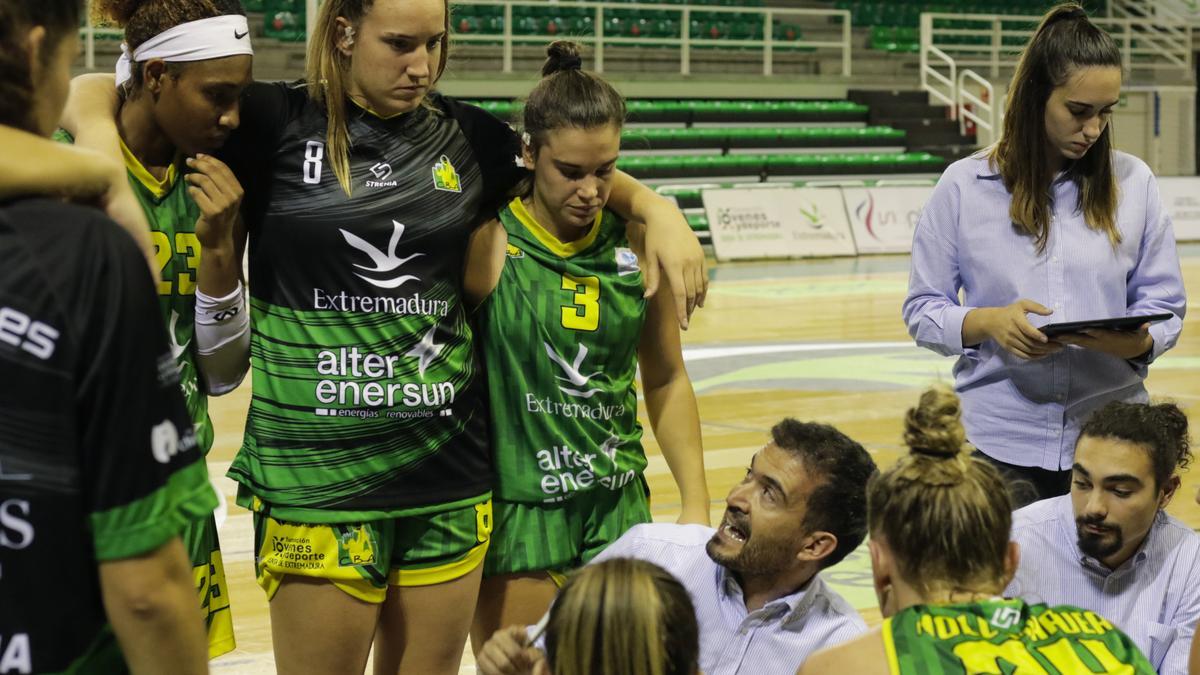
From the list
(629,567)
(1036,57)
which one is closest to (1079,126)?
(1036,57)

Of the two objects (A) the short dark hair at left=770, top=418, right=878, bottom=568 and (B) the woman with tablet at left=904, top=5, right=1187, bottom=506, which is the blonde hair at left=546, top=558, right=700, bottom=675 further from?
Result: (B) the woman with tablet at left=904, top=5, right=1187, bottom=506

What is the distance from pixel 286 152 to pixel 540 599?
99cm

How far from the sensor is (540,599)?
118 inches

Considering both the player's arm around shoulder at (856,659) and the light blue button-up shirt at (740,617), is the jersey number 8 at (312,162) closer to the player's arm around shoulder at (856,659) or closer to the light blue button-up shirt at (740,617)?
the light blue button-up shirt at (740,617)

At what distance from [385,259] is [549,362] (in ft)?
1.36

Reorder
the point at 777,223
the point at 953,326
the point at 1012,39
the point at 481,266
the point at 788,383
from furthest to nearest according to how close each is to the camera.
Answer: the point at 1012,39
the point at 777,223
the point at 788,383
the point at 953,326
the point at 481,266

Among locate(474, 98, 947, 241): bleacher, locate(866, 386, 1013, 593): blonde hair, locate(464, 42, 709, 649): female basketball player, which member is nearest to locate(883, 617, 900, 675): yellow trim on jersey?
locate(866, 386, 1013, 593): blonde hair

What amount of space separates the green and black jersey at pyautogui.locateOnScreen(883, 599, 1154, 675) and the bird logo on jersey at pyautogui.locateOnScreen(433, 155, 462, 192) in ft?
3.96

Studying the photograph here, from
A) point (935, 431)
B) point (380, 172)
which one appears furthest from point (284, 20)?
point (935, 431)

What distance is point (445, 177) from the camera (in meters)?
2.80

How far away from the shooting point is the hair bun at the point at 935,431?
7.07 ft

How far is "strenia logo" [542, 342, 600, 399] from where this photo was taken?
296cm

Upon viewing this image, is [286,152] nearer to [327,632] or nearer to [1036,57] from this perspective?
[327,632]

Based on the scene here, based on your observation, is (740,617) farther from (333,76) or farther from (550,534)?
(333,76)
